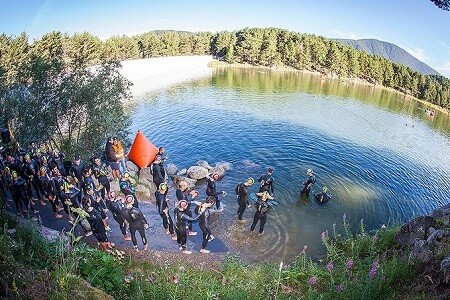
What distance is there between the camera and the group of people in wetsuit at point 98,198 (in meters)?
12.2

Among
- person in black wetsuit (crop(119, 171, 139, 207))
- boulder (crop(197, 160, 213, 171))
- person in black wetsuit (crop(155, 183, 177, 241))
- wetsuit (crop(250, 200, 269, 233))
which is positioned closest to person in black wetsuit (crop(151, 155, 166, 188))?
person in black wetsuit (crop(119, 171, 139, 207))

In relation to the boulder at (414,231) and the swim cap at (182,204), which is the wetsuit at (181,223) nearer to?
the swim cap at (182,204)

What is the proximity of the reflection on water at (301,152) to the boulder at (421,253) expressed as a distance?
19.5 feet

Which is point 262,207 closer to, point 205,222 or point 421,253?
point 205,222

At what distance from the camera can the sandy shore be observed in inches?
2603

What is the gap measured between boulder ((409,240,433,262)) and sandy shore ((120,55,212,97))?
5093cm

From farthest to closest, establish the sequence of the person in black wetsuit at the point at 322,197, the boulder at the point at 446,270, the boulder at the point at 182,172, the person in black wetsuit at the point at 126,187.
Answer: the boulder at the point at 182,172, the person in black wetsuit at the point at 322,197, the person in black wetsuit at the point at 126,187, the boulder at the point at 446,270

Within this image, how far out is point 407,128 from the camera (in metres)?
50.5

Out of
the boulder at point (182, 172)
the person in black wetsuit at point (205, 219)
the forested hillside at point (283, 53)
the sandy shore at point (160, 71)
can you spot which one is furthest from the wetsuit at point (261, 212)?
the forested hillside at point (283, 53)

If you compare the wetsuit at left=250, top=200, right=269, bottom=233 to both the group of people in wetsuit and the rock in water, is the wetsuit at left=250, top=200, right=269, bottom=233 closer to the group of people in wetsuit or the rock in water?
the group of people in wetsuit

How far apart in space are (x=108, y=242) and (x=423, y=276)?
33.8ft

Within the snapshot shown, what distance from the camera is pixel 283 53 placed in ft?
344

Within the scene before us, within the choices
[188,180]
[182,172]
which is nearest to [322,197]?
[188,180]

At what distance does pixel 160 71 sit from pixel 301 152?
61.5 m
